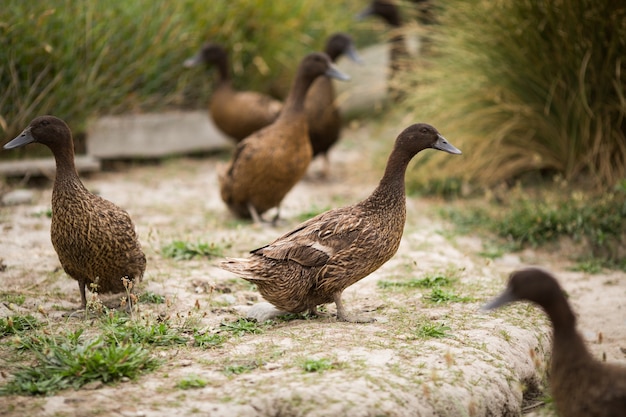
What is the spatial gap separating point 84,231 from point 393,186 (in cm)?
172

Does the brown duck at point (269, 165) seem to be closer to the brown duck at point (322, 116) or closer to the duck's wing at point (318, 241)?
the brown duck at point (322, 116)

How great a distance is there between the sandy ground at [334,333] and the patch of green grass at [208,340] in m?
0.05

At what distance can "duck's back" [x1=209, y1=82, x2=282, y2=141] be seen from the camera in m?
8.22

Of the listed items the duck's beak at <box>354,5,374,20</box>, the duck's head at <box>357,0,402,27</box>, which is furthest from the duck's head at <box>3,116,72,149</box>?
the duck's beak at <box>354,5,374,20</box>

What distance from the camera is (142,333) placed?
390cm

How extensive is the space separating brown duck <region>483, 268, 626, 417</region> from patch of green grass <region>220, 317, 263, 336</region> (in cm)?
130

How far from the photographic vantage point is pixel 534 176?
25.1 ft

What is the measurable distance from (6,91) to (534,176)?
5009mm

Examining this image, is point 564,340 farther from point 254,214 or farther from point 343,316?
point 254,214

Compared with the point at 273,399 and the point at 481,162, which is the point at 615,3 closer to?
the point at 481,162

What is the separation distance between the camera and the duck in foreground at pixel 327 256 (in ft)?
13.5

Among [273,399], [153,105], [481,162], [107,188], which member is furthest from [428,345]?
[153,105]

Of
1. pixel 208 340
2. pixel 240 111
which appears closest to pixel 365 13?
pixel 240 111

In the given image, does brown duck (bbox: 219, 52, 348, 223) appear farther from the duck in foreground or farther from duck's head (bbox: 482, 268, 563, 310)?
duck's head (bbox: 482, 268, 563, 310)
